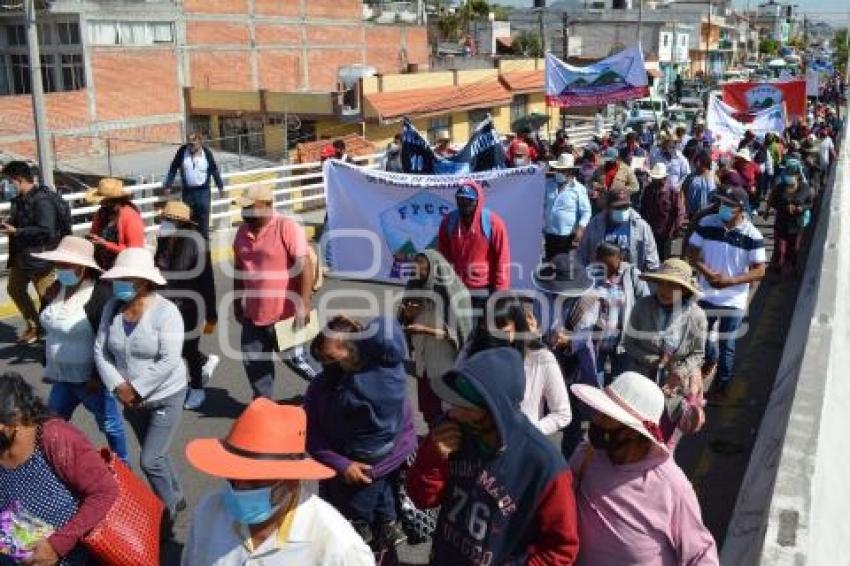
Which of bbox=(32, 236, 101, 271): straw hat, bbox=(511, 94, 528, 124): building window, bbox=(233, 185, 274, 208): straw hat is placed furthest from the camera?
bbox=(511, 94, 528, 124): building window

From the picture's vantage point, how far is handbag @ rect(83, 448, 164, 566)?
3.24 metres

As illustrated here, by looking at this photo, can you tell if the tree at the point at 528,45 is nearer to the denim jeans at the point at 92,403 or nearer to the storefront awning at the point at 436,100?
the storefront awning at the point at 436,100

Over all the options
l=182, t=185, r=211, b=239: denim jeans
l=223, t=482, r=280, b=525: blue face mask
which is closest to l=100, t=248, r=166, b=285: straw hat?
l=223, t=482, r=280, b=525: blue face mask

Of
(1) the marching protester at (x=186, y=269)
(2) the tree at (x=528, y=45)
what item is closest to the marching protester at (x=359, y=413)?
(1) the marching protester at (x=186, y=269)

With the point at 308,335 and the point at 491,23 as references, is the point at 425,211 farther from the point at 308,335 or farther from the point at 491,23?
the point at 491,23

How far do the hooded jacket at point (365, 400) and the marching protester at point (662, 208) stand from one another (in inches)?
271

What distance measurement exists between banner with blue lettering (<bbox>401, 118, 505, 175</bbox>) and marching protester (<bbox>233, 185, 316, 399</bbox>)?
16.3 feet

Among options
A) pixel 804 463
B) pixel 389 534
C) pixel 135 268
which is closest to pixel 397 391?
pixel 389 534

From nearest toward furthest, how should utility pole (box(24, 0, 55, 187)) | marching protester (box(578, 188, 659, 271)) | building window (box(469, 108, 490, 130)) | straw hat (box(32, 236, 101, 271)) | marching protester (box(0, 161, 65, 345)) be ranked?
straw hat (box(32, 236, 101, 271)) < marching protester (box(578, 188, 659, 271)) < marching protester (box(0, 161, 65, 345)) < utility pole (box(24, 0, 55, 187)) < building window (box(469, 108, 490, 130))

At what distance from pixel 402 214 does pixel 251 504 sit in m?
8.03

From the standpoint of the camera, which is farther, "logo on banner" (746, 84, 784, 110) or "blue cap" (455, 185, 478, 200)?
"logo on banner" (746, 84, 784, 110)

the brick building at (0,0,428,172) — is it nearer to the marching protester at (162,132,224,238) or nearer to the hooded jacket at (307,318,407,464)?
the marching protester at (162,132,224,238)

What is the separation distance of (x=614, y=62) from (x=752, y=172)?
4.56 meters

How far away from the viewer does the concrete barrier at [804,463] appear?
3637mm
